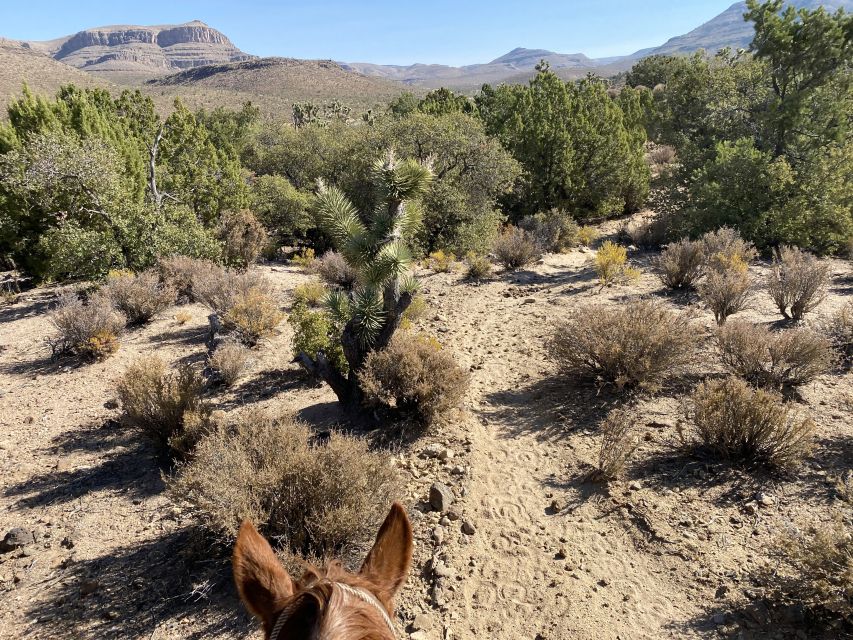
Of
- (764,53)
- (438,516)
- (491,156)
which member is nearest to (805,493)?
(438,516)

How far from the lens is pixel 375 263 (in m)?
5.84

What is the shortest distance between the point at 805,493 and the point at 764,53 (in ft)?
53.2

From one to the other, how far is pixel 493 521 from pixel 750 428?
2.83m

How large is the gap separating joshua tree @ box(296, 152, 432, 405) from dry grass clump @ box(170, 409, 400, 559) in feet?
6.25

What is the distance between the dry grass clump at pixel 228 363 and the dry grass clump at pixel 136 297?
343 cm

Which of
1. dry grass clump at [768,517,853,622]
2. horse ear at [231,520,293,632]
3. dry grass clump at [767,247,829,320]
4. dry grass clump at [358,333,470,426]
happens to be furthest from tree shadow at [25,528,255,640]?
dry grass clump at [767,247,829,320]

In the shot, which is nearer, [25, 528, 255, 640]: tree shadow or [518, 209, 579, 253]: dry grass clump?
[25, 528, 255, 640]: tree shadow

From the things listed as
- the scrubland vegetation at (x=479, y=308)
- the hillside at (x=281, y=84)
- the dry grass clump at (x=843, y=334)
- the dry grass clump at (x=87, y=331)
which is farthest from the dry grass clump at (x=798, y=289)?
the hillside at (x=281, y=84)

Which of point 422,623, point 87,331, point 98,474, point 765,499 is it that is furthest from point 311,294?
point 765,499

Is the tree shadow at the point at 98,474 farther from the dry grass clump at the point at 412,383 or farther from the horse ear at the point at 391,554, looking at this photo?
the horse ear at the point at 391,554

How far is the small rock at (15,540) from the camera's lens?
416 cm

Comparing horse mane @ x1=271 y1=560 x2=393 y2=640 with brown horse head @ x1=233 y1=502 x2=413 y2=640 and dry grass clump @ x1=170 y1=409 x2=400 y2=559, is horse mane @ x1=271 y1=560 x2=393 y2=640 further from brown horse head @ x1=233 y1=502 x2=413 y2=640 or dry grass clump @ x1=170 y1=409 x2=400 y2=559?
dry grass clump @ x1=170 y1=409 x2=400 y2=559

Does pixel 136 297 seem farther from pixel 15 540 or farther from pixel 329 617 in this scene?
pixel 329 617

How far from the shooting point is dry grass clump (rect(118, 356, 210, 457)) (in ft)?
16.7
